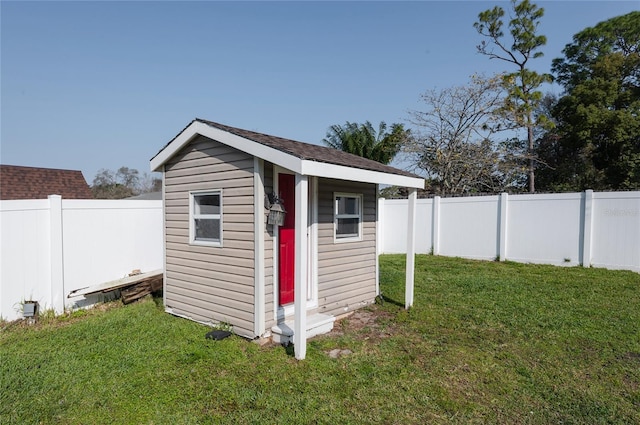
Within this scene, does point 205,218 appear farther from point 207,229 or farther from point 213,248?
point 213,248

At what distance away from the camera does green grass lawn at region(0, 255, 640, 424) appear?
2.89 meters

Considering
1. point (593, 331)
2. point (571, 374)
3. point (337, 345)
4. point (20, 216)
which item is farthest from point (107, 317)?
point (593, 331)

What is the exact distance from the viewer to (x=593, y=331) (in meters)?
4.67

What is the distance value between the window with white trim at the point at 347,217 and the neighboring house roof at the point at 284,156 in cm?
75

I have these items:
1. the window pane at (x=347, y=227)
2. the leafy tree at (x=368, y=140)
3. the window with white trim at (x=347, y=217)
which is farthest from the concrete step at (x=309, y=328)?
the leafy tree at (x=368, y=140)

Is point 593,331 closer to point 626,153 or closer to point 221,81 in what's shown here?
point 221,81

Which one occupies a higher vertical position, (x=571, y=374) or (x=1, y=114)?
(x=1, y=114)

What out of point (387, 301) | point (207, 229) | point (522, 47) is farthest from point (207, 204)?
point (522, 47)

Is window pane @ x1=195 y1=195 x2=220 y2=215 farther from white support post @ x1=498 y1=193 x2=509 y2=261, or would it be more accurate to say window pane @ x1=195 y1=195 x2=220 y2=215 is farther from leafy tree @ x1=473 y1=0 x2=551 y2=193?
leafy tree @ x1=473 y1=0 x2=551 y2=193

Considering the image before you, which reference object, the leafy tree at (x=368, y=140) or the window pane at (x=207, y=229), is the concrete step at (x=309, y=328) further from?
the leafy tree at (x=368, y=140)

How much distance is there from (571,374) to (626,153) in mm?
18342

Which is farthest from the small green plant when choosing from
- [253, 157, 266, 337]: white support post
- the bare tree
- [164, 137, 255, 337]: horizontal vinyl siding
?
the bare tree

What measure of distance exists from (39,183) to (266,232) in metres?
13.8

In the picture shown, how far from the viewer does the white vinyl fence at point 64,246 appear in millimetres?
5074
